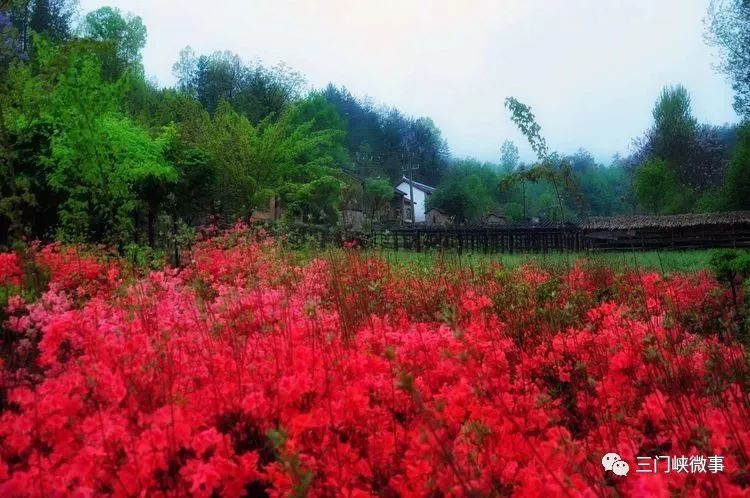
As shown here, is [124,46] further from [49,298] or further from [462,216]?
[49,298]

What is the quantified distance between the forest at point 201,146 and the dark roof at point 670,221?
10.8ft

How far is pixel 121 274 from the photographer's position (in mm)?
8031

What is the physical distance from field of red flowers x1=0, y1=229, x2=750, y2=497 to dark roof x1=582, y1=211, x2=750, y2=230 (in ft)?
80.0

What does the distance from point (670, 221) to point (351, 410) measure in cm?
2838

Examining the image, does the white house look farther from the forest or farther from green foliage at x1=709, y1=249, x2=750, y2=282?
green foliage at x1=709, y1=249, x2=750, y2=282

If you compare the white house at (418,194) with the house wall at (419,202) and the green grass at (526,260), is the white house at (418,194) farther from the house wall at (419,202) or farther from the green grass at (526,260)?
the green grass at (526,260)

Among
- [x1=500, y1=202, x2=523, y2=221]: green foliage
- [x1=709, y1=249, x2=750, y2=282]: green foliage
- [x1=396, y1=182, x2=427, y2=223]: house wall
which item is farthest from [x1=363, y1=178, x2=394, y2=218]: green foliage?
[x1=709, y1=249, x2=750, y2=282]: green foliage

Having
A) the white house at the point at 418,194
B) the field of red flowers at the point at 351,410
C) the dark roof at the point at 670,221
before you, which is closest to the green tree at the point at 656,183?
the dark roof at the point at 670,221

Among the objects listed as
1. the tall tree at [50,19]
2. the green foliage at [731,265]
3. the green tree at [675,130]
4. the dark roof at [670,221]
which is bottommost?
the green foliage at [731,265]

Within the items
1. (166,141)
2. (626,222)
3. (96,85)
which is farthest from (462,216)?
(96,85)

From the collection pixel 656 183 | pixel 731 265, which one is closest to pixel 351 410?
pixel 731 265

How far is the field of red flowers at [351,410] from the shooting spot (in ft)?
6.50

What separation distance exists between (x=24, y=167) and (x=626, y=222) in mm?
24631

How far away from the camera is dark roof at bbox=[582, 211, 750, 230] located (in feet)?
82.9
